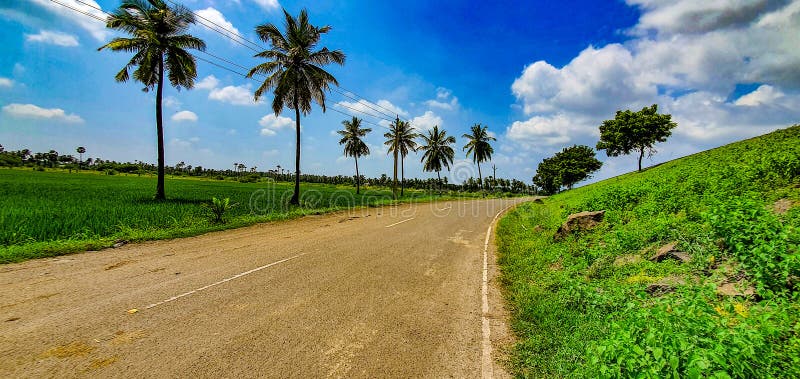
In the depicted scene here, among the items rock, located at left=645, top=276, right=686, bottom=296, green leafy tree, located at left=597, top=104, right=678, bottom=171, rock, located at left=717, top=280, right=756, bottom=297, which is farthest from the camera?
green leafy tree, located at left=597, top=104, right=678, bottom=171

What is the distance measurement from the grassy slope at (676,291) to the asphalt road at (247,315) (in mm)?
765

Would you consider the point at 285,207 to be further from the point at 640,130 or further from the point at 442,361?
the point at 640,130

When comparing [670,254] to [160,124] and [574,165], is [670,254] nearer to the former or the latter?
[160,124]

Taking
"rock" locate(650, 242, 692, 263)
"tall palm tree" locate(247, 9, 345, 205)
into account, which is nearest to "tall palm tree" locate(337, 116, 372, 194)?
"tall palm tree" locate(247, 9, 345, 205)

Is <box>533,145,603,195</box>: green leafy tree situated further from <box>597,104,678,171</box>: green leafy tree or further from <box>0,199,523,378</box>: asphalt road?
<box>0,199,523,378</box>: asphalt road

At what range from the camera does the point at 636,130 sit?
37.0m

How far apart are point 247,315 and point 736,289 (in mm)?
7346

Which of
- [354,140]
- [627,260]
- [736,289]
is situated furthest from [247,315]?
[354,140]

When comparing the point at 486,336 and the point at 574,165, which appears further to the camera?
the point at 574,165

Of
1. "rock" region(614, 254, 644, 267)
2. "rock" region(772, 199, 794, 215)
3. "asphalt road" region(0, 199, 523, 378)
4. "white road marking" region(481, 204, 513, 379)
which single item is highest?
"rock" region(772, 199, 794, 215)

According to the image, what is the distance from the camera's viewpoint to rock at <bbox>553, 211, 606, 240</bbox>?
10141 mm

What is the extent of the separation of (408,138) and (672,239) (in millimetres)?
39880

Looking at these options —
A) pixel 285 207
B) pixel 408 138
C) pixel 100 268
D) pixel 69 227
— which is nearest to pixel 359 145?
pixel 408 138

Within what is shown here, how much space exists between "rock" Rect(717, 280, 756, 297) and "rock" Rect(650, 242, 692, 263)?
3.51ft
